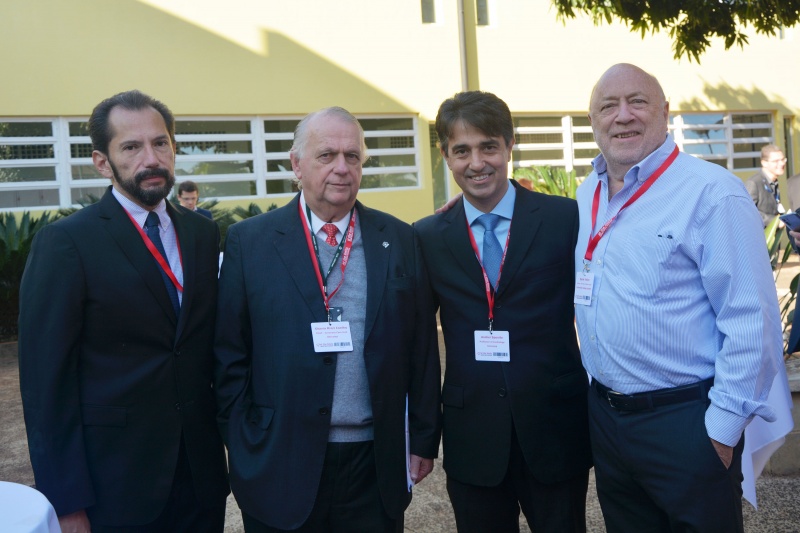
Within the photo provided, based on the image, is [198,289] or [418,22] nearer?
[198,289]

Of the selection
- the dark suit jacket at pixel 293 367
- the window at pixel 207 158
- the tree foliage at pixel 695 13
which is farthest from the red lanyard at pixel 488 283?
the window at pixel 207 158

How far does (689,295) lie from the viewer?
96.3 inches

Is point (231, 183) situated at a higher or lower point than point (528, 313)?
higher

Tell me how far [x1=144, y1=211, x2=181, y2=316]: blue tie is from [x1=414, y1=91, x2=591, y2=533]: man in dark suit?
97 centimetres

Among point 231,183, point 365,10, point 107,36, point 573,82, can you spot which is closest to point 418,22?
point 365,10

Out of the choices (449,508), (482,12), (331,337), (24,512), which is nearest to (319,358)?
(331,337)

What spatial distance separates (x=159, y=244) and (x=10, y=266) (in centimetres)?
725

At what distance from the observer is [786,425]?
2762 mm

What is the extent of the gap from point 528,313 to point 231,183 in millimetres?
10015

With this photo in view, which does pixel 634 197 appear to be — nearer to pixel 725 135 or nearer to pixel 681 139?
pixel 681 139

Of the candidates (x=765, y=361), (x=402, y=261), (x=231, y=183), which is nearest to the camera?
(x=765, y=361)

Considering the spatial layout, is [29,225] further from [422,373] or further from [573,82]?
[573,82]

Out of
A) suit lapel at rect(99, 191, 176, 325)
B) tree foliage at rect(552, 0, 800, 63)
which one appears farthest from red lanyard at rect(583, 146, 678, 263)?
tree foliage at rect(552, 0, 800, 63)

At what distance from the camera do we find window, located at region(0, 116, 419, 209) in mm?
10844
